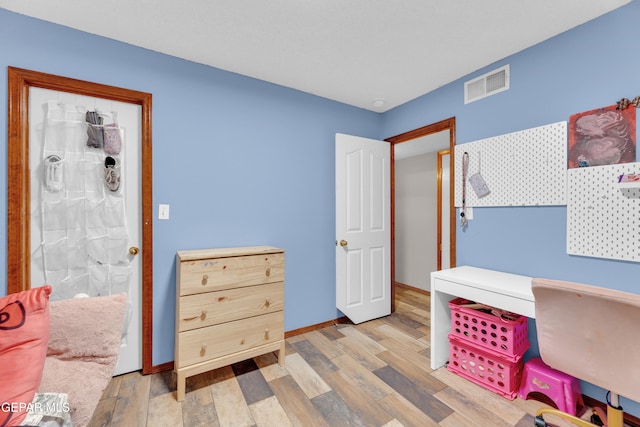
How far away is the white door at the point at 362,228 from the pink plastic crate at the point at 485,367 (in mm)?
1044

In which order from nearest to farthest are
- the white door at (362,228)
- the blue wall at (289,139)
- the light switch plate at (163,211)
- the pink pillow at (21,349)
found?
the pink pillow at (21,349)
the blue wall at (289,139)
the light switch plate at (163,211)
the white door at (362,228)

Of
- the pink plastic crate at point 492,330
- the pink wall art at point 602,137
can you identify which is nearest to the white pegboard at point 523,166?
the pink wall art at point 602,137

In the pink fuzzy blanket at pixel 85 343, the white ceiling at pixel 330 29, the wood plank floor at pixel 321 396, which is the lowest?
the wood plank floor at pixel 321 396

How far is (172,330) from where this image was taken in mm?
2104

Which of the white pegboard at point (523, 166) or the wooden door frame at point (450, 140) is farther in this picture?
the wooden door frame at point (450, 140)

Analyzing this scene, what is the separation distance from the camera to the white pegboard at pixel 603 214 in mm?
1536

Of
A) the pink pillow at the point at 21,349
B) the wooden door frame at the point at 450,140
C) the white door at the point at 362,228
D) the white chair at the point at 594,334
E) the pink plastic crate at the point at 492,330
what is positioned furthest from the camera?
the white door at the point at 362,228

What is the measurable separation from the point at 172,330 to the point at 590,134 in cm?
318

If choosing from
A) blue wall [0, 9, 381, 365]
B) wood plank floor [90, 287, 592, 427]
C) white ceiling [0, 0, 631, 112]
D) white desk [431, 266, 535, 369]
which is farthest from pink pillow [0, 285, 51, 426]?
white desk [431, 266, 535, 369]

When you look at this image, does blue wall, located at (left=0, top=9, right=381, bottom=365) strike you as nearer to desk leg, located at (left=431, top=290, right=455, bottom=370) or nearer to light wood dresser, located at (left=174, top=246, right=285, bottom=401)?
light wood dresser, located at (left=174, top=246, right=285, bottom=401)

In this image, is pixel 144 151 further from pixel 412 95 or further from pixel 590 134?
pixel 590 134

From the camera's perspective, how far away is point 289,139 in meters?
2.62

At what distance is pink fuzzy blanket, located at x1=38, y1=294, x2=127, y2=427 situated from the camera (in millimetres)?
1122

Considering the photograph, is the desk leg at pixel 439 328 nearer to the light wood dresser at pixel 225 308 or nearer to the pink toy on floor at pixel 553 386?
the pink toy on floor at pixel 553 386
